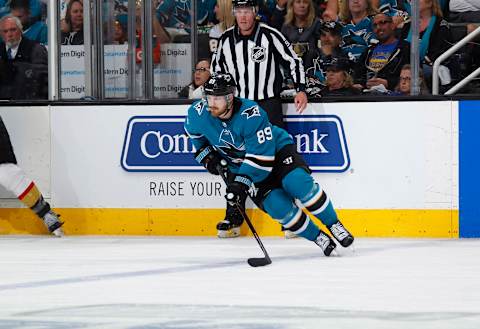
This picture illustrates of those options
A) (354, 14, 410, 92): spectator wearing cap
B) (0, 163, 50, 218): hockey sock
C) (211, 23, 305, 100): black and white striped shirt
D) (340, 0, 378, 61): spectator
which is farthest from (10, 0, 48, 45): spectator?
(354, 14, 410, 92): spectator wearing cap

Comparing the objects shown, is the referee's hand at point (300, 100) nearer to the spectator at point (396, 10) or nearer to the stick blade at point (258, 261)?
the spectator at point (396, 10)

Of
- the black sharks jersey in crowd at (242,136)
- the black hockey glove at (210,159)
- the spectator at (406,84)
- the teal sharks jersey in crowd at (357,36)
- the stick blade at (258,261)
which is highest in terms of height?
the teal sharks jersey in crowd at (357,36)

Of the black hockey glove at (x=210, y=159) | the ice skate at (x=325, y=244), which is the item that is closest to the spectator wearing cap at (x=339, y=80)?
the black hockey glove at (x=210, y=159)

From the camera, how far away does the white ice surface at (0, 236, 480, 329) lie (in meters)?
Answer: 4.45

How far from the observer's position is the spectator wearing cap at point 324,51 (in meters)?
7.79

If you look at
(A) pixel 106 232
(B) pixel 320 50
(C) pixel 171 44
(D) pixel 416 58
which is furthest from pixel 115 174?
(D) pixel 416 58

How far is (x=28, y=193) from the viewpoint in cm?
772

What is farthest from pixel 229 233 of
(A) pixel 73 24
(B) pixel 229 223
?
(A) pixel 73 24

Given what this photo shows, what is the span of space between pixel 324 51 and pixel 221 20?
2.24ft

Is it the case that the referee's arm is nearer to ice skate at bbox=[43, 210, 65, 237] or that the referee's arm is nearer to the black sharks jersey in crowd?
the black sharks jersey in crowd

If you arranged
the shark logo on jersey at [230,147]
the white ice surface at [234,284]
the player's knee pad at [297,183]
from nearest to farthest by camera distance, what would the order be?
1. the white ice surface at [234,284]
2. the player's knee pad at [297,183]
3. the shark logo on jersey at [230,147]

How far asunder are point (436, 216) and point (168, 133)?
1743 millimetres

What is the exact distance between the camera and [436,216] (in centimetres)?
745

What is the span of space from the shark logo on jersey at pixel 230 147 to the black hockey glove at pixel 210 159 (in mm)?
45
